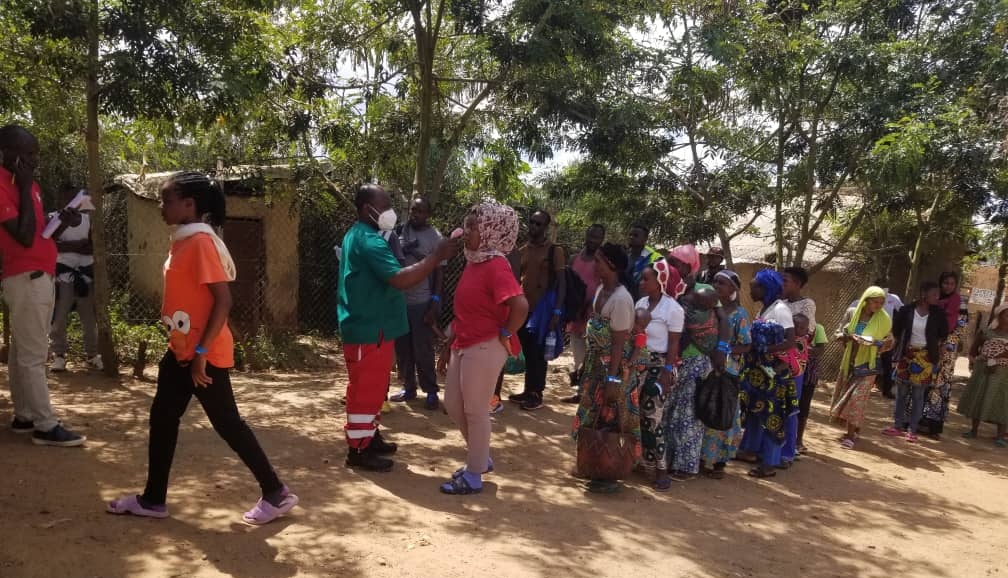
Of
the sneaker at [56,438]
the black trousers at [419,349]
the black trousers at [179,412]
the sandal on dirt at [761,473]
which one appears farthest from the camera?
the black trousers at [419,349]

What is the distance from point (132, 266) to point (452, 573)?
892cm

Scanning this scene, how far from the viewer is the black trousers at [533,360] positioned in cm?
639

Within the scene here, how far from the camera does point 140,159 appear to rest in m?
12.7

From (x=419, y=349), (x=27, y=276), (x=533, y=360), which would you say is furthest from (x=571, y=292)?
(x=27, y=276)

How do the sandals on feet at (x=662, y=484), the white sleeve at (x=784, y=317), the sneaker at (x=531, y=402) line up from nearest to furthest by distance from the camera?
the sandals on feet at (x=662, y=484) → the white sleeve at (x=784, y=317) → the sneaker at (x=531, y=402)

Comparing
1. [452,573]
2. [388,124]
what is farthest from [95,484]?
[388,124]

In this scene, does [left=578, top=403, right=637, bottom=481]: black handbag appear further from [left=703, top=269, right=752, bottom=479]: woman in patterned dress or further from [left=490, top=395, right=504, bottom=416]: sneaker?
[left=490, top=395, right=504, bottom=416]: sneaker

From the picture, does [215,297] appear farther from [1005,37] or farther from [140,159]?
[140,159]

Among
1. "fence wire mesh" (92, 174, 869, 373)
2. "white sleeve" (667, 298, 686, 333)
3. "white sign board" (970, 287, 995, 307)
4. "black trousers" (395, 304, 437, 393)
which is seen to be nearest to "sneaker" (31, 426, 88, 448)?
"black trousers" (395, 304, 437, 393)

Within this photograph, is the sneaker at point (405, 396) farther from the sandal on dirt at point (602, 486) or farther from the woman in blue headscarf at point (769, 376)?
the woman in blue headscarf at point (769, 376)

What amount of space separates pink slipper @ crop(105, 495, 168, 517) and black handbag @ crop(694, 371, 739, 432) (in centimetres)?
329

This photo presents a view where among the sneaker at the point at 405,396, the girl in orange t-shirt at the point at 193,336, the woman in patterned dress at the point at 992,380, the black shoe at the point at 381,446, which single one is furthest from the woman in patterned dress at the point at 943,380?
the girl in orange t-shirt at the point at 193,336

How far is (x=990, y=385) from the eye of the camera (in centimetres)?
721

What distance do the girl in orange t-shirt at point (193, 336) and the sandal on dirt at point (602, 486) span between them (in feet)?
6.50
